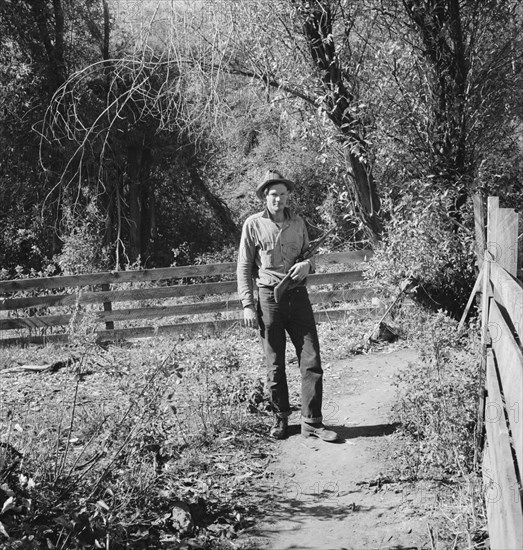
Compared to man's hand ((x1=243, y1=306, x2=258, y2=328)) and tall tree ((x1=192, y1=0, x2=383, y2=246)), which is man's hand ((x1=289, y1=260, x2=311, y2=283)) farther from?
tall tree ((x1=192, y1=0, x2=383, y2=246))

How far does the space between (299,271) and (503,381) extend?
102 inches

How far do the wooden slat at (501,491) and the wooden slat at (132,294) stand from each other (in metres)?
7.46

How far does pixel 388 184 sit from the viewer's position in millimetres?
10133

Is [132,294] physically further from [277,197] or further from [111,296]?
[277,197]

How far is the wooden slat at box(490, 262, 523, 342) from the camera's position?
310 cm

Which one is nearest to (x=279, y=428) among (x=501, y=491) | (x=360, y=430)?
(x=360, y=430)

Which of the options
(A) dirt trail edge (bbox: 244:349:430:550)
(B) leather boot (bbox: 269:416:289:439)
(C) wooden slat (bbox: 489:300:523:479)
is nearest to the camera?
(C) wooden slat (bbox: 489:300:523:479)

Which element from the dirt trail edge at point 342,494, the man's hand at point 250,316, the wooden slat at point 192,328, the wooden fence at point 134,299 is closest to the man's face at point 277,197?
the man's hand at point 250,316

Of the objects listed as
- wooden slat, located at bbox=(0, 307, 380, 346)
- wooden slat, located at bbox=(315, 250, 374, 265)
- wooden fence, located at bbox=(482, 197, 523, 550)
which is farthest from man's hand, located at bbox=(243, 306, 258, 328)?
wooden slat, located at bbox=(315, 250, 374, 265)

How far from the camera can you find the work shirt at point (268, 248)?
6059 mm

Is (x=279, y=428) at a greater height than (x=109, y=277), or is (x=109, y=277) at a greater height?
(x=109, y=277)

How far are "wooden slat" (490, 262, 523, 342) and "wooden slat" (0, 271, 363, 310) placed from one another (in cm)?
662

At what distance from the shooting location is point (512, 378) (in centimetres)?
304

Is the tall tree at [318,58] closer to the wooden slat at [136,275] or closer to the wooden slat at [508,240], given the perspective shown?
the wooden slat at [136,275]
